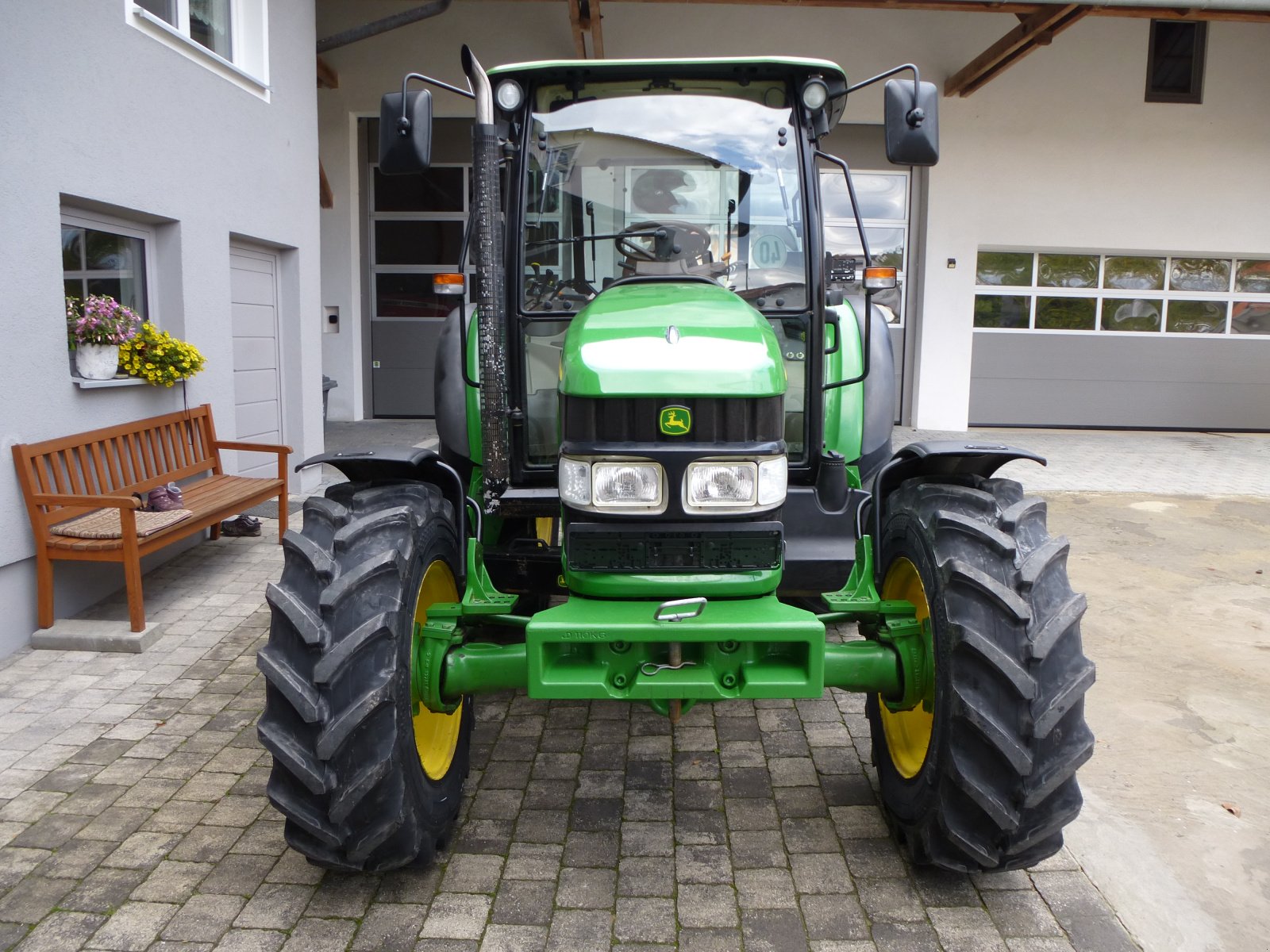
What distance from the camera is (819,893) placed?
2826mm

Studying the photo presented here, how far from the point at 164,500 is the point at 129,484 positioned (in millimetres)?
218

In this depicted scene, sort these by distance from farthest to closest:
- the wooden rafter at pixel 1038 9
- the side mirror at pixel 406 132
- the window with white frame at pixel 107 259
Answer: the wooden rafter at pixel 1038 9, the window with white frame at pixel 107 259, the side mirror at pixel 406 132

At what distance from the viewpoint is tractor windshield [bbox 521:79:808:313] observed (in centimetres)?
373

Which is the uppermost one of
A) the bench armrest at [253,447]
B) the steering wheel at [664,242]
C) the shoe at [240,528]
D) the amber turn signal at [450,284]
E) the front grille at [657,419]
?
the steering wheel at [664,242]

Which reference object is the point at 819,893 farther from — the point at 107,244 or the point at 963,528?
the point at 107,244

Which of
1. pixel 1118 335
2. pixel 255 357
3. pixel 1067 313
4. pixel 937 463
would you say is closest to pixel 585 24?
pixel 255 357

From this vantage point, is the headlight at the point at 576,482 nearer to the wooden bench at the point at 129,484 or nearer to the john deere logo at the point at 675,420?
the john deere logo at the point at 675,420

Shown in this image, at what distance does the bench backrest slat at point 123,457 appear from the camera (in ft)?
15.9

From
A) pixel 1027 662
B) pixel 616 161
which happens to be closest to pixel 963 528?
pixel 1027 662

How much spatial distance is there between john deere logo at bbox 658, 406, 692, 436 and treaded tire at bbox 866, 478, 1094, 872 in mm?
768

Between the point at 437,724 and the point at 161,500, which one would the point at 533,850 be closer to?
the point at 437,724

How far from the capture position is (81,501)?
187 inches

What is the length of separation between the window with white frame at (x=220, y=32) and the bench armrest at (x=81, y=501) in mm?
2705

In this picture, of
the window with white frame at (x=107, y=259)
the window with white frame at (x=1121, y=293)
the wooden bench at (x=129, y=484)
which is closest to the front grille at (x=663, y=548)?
the wooden bench at (x=129, y=484)
